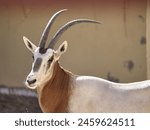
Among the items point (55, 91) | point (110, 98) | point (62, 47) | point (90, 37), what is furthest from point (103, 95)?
point (90, 37)

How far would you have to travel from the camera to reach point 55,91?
4773 mm

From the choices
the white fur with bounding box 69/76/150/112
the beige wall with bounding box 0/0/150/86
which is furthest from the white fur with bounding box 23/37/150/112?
the beige wall with bounding box 0/0/150/86

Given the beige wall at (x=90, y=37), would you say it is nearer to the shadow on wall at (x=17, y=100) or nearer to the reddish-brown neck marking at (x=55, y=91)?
the shadow on wall at (x=17, y=100)

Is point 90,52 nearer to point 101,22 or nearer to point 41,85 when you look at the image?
point 101,22

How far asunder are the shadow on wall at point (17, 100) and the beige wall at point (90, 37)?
0.08 m

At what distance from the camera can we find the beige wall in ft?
19.5

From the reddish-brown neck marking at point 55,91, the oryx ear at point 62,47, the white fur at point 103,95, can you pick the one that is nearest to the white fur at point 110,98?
the white fur at point 103,95

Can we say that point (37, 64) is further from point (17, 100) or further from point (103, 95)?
point (17, 100)

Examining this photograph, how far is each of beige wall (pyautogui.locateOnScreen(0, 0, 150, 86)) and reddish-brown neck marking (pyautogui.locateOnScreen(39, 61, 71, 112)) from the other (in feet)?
4.33

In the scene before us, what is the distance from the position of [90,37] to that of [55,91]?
145 centimetres

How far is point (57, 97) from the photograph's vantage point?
4746 millimetres

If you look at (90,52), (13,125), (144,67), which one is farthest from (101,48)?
(13,125)

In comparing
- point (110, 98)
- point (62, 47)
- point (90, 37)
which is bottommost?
point (110, 98)

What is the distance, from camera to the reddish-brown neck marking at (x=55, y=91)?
15.5 ft
